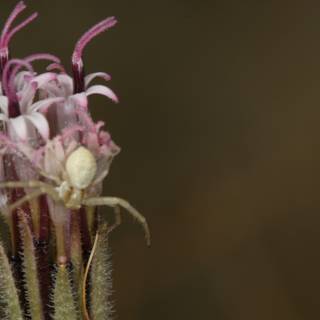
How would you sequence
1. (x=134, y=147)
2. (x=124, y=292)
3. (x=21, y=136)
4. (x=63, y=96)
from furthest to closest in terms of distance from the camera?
(x=134, y=147)
(x=124, y=292)
(x=63, y=96)
(x=21, y=136)

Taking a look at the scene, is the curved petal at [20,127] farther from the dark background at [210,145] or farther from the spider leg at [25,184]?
the dark background at [210,145]

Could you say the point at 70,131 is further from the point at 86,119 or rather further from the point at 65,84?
the point at 65,84

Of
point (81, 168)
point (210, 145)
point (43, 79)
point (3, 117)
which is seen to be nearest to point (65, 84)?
point (43, 79)

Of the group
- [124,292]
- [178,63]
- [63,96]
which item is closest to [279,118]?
[178,63]

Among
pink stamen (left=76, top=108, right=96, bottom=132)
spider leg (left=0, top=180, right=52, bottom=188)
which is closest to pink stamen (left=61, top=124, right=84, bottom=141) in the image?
pink stamen (left=76, top=108, right=96, bottom=132)

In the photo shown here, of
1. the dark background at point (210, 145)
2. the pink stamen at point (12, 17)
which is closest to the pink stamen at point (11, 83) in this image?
the pink stamen at point (12, 17)

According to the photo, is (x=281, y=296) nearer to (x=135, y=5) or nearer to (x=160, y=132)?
(x=160, y=132)
